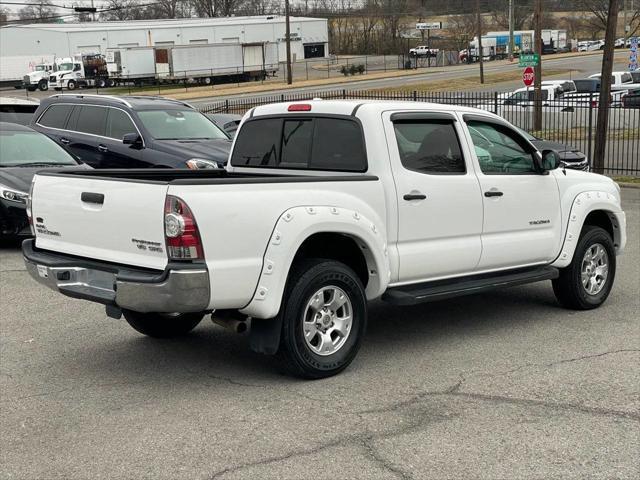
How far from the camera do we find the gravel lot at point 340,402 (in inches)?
179

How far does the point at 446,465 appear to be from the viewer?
177 inches

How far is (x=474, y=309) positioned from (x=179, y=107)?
28.0 feet

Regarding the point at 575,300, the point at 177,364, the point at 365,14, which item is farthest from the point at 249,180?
the point at 365,14

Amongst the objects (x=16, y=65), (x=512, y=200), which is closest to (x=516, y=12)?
(x=16, y=65)

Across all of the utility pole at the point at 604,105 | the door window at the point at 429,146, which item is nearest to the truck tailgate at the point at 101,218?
the door window at the point at 429,146

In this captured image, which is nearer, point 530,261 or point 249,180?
point 249,180

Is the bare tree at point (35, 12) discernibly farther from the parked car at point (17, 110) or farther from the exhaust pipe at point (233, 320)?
the exhaust pipe at point (233, 320)

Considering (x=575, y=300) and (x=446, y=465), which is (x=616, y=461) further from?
(x=575, y=300)

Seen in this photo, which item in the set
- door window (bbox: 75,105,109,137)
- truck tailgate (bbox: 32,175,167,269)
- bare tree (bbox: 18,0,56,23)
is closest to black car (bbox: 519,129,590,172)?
door window (bbox: 75,105,109,137)

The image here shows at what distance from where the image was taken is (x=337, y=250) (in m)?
6.27

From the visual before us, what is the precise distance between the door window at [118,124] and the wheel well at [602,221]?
8242mm

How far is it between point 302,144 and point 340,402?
224 centimetres

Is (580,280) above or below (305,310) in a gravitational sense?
below

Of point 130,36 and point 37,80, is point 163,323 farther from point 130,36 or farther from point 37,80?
point 130,36
